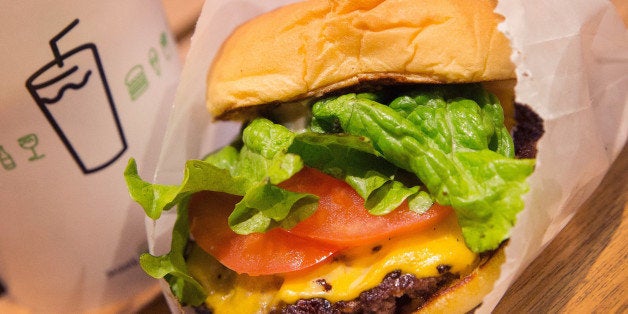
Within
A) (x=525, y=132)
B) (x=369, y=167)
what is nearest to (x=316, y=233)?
(x=369, y=167)

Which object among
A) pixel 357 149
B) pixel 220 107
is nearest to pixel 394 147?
pixel 357 149

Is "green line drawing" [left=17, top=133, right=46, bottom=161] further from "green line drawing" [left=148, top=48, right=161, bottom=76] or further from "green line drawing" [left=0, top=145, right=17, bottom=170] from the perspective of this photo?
"green line drawing" [left=148, top=48, right=161, bottom=76]

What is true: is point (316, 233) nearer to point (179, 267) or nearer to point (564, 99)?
point (179, 267)

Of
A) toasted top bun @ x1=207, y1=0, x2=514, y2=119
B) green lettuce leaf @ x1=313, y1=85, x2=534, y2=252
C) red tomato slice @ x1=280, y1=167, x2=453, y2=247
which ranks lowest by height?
red tomato slice @ x1=280, y1=167, x2=453, y2=247

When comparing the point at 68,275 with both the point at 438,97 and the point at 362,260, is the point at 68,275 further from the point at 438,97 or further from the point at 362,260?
the point at 438,97

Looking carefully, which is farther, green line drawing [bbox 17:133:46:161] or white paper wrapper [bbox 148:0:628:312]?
green line drawing [bbox 17:133:46:161]

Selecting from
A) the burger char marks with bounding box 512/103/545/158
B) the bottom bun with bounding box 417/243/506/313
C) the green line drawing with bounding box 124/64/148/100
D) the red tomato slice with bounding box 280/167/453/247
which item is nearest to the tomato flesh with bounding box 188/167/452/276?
the red tomato slice with bounding box 280/167/453/247

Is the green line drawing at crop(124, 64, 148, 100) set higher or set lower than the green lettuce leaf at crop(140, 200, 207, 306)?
higher
